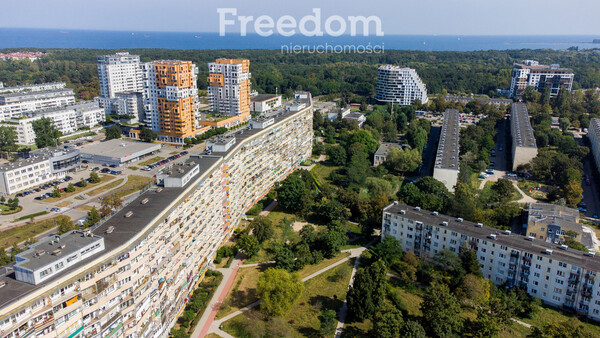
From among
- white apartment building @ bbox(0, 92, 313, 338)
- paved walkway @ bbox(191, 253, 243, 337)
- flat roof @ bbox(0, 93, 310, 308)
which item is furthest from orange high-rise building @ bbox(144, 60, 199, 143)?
paved walkway @ bbox(191, 253, 243, 337)

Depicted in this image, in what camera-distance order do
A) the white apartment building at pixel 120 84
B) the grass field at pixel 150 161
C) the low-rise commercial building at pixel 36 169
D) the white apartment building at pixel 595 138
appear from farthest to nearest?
1. the white apartment building at pixel 120 84
2. the white apartment building at pixel 595 138
3. the grass field at pixel 150 161
4. the low-rise commercial building at pixel 36 169

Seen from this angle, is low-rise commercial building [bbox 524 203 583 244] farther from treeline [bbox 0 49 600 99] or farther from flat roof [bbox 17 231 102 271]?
treeline [bbox 0 49 600 99]

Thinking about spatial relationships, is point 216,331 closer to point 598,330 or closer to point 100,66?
point 598,330

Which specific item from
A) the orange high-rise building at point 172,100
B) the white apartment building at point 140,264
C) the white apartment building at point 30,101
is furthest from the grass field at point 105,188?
the white apartment building at point 30,101

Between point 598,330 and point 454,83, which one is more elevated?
point 454,83

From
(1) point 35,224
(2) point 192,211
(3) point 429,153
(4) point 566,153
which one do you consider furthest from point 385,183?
(1) point 35,224

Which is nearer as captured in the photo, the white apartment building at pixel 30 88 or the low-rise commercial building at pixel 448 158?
the low-rise commercial building at pixel 448 158

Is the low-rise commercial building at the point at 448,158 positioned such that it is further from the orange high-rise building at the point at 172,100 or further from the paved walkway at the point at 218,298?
the orange high-rise building at the point at 172,100
